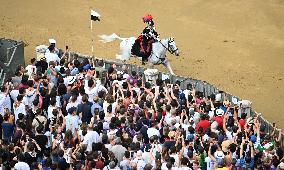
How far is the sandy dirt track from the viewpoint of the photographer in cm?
2578

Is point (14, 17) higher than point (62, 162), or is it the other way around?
point (14, 17)

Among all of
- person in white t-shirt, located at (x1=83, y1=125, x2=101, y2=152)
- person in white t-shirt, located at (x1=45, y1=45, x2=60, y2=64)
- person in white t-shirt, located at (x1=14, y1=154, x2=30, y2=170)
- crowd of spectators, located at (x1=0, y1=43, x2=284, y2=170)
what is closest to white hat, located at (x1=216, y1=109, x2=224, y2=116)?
crowd of spectators, located at (x1=0, y1=43, x2=284, y2=170)

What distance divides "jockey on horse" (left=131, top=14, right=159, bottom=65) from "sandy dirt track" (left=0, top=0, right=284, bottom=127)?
2221mm

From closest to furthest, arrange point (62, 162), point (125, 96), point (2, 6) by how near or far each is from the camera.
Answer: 1. point (62, 162)
2. point (125, 96)
3. point (2, 6)

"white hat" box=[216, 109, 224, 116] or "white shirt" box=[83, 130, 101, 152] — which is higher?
"white hat" box=[216, 109, 224, 116]

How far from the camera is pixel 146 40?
24.6 m

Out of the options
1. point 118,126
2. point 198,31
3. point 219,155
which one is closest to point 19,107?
point 118,126

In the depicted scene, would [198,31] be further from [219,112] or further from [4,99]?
[4,99]

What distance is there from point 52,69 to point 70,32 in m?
8.37

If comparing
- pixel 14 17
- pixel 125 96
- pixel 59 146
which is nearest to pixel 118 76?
pixel 125 96

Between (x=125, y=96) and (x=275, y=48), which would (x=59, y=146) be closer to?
(x=125, y=96)

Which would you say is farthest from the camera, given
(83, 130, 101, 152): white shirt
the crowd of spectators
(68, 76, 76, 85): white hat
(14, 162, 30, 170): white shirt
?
(68, 76, 76, 85): white hat

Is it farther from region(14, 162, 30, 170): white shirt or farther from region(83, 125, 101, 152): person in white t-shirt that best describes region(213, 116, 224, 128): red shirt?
region(14, 162, 30, 170): white shirt

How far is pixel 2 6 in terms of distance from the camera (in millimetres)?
30969
